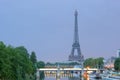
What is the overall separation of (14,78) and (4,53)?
17.6 ft

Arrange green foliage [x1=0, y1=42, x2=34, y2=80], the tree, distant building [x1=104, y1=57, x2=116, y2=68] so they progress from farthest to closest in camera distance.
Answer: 1. distant building [x1=104, y1=57, x2=116, y2=68]
2. the tree
3. green foliage [x1=0, y1=42, x2=34, y2=80]

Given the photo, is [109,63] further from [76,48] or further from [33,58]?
[33,58]

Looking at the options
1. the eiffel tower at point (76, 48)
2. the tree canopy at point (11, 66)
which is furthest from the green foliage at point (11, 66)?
the eiffel tower at point (76, 48)

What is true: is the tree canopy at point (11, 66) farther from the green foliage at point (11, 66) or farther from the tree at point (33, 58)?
the tree at point (33, 58)

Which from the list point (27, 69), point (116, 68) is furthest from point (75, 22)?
point (27, 69)

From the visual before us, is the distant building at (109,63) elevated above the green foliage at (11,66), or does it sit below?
above

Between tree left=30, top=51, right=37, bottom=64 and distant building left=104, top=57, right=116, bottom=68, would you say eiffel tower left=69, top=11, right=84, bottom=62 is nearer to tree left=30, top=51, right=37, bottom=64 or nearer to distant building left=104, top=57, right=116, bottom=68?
distant building left=104, top=57, right=116, bottom=68

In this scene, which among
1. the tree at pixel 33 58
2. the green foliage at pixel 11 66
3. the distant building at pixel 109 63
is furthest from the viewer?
the distant building at pixel 109 63

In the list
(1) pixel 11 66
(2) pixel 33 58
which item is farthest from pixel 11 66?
(2) pixel 33 58

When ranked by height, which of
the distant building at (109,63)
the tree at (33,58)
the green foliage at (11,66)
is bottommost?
the green foliage at (11,66)

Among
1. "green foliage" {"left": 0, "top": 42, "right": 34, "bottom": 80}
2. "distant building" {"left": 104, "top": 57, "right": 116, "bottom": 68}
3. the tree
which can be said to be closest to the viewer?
"green foliage" {"left": 0, "top": 42, "right": 34, "bottom": 80}

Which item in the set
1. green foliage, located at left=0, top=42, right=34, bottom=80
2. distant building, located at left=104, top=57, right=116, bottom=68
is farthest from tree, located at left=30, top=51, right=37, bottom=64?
distant building, located at left=104, top=57, right=116, bottom=68

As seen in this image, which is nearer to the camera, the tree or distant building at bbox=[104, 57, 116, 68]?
the tree

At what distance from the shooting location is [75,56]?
527 ft
